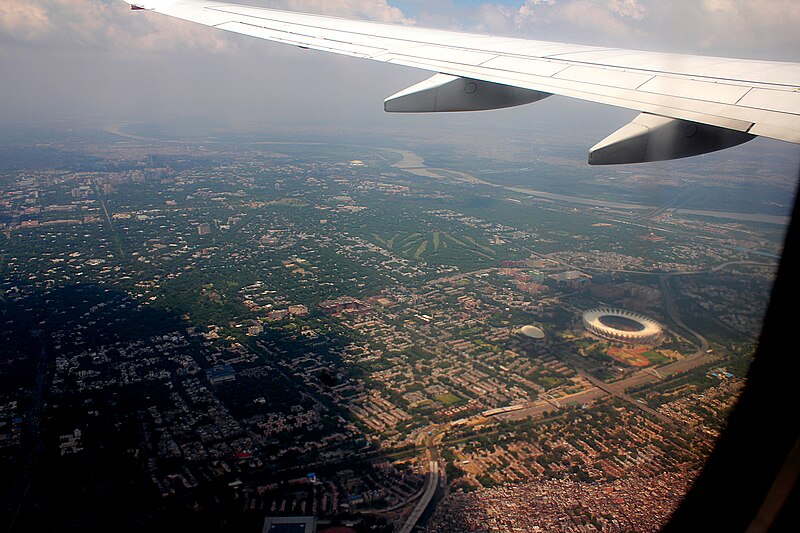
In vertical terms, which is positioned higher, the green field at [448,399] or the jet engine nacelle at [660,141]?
the jet engine nacelle at [660,141]

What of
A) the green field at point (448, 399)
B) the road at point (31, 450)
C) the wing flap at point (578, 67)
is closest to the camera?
the wing flap at point (578, 67)

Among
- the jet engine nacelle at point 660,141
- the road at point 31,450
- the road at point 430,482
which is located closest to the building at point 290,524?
the road at point 430,482

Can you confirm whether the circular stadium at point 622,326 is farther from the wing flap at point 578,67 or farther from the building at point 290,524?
the wing flap at point 578,67

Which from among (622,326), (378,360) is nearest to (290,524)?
(378,360)

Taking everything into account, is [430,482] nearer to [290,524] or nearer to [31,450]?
[290,524]

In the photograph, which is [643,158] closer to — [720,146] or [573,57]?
[720,146]

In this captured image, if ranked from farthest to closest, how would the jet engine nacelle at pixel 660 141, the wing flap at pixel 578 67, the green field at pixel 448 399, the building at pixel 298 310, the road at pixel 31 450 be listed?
the building at pixel 298 310
the green field at pixel 448 399
the road at pixel 31 450
the jet engine nacelle at pixel 660 141
the wing flap at pixel 578 67

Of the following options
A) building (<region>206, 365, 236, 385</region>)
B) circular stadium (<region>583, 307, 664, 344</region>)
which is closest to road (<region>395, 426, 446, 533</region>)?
building (<region>206, 365, 236, 385</region>)
